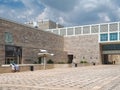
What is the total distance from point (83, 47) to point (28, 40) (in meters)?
23.0

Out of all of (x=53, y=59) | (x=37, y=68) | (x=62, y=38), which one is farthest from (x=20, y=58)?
(x=62, y=38)

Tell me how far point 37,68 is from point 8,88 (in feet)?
67.5

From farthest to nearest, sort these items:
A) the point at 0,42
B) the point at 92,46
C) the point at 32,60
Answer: the point at 92,46, the point at 32,60, the point at 0,42

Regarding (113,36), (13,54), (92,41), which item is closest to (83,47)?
(92,41)

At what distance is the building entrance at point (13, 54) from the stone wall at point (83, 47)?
24713mm

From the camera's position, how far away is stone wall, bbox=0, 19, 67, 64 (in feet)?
121

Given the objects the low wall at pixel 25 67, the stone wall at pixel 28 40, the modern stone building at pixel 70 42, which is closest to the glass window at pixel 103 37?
the modern stone building at pixel 70 42

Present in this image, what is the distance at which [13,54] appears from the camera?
39.4 metres

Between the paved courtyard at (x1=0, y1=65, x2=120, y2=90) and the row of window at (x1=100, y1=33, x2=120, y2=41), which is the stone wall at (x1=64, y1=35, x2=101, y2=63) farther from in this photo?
the paved courtyard at (x1=0, y1=65, x2=120, y2=90)

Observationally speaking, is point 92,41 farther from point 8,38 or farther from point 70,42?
point 8,38

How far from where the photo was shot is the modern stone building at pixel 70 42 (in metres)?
41.4

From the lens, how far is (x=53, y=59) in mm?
52438

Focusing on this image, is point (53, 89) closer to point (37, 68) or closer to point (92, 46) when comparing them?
point (37, 68)

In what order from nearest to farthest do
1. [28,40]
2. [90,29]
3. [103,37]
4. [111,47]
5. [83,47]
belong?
[28,40] < [103,37] < [111,47] < [90,29] < [83,47]
